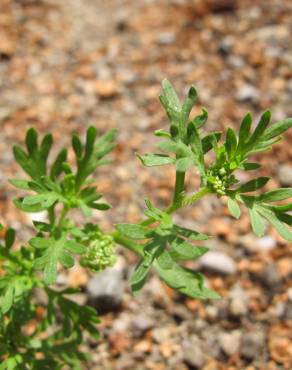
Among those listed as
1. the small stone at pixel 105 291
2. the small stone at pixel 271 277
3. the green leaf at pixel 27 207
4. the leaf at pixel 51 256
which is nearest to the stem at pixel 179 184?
the leaf at pixel 51 256

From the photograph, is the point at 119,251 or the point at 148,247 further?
the point at 119,251

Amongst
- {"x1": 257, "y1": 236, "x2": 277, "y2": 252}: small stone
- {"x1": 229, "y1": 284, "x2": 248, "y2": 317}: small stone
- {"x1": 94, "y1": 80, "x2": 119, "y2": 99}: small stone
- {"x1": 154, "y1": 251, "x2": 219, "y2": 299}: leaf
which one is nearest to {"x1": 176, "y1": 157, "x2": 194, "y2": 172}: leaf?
{"x1": 154, "y1": 251, "x2": 219, "y2": 299}: leaf

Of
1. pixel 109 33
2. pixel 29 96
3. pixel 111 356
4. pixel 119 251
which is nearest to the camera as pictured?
pixel 111 356

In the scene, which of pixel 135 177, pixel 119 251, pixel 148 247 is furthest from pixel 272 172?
pixel 148 247

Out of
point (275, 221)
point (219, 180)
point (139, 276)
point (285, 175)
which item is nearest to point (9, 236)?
point (139, 276)

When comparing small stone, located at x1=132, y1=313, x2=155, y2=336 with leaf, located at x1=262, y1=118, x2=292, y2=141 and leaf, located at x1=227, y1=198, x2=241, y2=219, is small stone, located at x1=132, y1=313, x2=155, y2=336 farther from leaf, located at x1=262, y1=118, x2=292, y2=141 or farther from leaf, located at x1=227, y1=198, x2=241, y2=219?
leaf, located at x1=262, y1=118, x2=292, y2=141

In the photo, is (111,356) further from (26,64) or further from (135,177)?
(26,64)

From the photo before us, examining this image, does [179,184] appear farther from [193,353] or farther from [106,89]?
[106,89]

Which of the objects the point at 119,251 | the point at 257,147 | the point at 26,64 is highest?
the point at 26,64
